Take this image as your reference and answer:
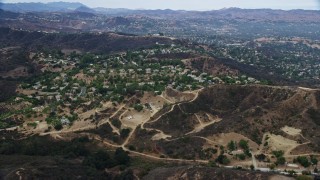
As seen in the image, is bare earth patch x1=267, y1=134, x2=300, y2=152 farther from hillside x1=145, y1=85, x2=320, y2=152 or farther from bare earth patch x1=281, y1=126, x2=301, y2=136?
bare earth patch x1=281, y1=126, x2=301, y2=136

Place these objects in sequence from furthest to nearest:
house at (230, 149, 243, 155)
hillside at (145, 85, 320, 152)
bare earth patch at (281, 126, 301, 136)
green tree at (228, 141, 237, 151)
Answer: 1. hillside at (145, 85, 320, 152)
2. bare earth patch at (281, 126, 301, 136)
3. green tree at (228, 141, 237, 151)
4. house at (230, 149, 243, 155)

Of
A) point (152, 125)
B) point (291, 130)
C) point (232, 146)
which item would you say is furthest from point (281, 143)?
point (152, 125)

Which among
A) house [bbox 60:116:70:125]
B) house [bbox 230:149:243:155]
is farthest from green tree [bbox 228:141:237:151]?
house [bbox 60:116:70:125]

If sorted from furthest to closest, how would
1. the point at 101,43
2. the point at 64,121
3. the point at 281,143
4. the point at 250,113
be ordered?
the point at 101,43
the point at 64,121
the point at 250,113
the point at 281,143

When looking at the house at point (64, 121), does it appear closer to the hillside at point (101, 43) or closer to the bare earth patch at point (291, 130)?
the bare earth patch at point (291, 130)

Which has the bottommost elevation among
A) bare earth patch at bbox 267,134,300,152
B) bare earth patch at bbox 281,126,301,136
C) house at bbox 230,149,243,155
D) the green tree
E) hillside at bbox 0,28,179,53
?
hillside at bbox 0,28,179,53

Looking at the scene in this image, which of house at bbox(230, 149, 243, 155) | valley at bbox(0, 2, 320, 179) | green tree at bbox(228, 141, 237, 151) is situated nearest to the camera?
valley at bbox(0, 2, 320, 179)

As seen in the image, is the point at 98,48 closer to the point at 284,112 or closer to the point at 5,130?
the point at 5,130

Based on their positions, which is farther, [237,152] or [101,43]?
[101,43]

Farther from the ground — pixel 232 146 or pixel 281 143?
pixel 281 143

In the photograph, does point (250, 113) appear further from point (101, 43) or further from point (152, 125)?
point (101, 43)

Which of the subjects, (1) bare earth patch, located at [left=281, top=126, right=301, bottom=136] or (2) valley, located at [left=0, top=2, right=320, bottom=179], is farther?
(1) bare earth patch, located at [left=281, top=126, right=301, bottom=136]

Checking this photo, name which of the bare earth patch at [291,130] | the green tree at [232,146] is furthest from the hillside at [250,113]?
the green tree at [232,146]
